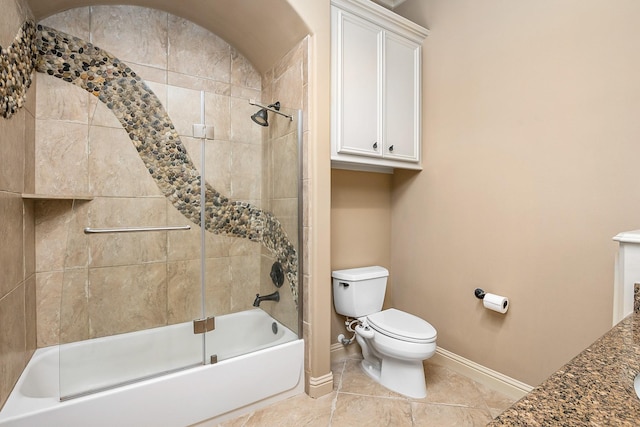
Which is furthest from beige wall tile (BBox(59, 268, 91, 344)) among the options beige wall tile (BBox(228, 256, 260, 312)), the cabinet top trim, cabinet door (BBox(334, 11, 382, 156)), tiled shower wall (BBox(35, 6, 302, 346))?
the cabinet top trim

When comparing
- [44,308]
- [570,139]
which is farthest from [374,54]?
[44,308]

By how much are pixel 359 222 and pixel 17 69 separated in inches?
82.6

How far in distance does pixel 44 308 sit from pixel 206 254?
0.91 meters

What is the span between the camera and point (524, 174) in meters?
1.77

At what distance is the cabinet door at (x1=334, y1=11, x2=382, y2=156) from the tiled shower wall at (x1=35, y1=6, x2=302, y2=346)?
279mm

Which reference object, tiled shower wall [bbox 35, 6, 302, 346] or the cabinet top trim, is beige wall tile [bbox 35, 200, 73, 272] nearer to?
tiled shower wall [bbox 35, 6, 302, 346]

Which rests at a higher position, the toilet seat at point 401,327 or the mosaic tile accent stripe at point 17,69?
the mosaic tile accent stripe at point 17,69

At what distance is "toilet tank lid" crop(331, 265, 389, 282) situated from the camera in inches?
85.0

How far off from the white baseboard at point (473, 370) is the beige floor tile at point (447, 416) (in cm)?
25

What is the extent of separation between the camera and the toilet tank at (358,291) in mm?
2160

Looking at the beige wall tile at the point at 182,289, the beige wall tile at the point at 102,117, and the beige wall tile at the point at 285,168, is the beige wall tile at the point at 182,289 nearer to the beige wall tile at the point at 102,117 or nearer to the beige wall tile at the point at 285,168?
the beige wall tile at the point at 285,168

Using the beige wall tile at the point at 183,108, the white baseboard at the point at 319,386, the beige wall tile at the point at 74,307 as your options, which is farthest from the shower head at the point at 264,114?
the white baseboard at the point at 319,386

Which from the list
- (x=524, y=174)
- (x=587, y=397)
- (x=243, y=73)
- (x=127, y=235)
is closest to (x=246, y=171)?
(x=127, y=235)

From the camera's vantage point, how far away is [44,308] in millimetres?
1701
